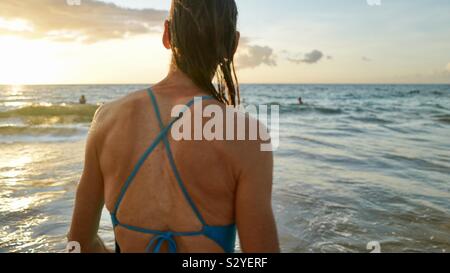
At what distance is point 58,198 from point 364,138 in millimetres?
11480

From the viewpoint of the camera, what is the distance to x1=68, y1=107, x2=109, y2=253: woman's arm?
204 centimetres

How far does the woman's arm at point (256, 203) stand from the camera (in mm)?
1816

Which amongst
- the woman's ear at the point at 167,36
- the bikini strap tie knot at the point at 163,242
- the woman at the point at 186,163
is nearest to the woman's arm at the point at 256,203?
the woman at the point at 186,163

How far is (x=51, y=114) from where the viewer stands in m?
24.2

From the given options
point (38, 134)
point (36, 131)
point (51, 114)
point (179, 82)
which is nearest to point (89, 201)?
point (179, 82)

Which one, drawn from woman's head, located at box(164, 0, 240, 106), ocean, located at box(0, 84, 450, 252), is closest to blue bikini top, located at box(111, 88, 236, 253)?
woman's head, located at box(164, 0, 240, 106)

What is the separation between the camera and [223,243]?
1.98 meters

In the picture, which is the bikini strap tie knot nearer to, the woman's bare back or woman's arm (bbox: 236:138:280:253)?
the woman's bare back

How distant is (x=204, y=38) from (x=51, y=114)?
24497 mm

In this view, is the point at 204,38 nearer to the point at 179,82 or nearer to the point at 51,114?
the point at 179,82

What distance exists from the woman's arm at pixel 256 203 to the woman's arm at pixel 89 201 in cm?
74
